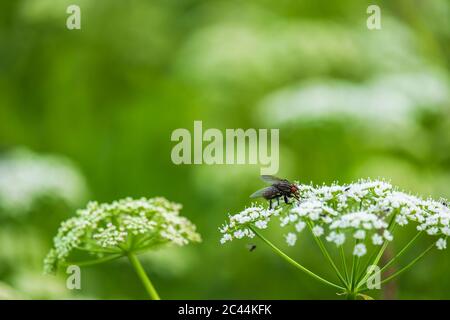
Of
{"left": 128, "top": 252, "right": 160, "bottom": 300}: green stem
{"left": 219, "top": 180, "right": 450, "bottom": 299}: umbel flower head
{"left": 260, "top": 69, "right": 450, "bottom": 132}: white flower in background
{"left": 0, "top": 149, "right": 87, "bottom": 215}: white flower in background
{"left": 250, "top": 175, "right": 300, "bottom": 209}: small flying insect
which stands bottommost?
{"left": 128, "top": 252, "right": 160, "bottom": 300}: green stem

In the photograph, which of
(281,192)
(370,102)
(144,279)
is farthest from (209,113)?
(144,279)

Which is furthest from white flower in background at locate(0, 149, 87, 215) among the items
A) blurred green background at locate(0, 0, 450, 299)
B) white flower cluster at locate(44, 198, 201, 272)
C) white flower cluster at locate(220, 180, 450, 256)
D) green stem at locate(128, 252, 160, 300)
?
white flower cluster at locate(220, 180, 450, 256)

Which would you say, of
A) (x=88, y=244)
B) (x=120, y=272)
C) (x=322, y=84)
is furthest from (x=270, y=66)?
(x=88, y=244)

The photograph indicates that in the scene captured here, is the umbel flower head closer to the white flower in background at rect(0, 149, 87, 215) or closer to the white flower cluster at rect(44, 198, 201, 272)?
the white flower cluster at rect(44, 198, 201, 272)

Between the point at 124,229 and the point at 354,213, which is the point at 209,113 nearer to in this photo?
the point at 124,229

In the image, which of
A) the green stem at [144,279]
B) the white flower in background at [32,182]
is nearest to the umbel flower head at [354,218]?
the green stem at [144,279]
